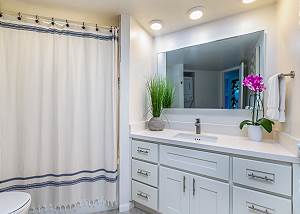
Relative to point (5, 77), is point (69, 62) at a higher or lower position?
higher

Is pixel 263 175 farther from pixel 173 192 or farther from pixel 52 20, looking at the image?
pixel 52 20

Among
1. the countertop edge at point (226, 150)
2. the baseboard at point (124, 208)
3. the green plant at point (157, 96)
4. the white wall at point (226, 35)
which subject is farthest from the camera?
the green plant at point (157, 96)

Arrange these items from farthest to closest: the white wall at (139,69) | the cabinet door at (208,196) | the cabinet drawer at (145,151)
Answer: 1. the white wall at (139,69)
2. the cabinet drawer at (145,151)
3. the cabinet door at (208,196)

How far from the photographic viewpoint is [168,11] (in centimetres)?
214

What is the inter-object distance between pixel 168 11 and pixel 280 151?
5.35ft

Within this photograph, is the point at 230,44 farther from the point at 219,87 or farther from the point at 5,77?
the point at 5,77


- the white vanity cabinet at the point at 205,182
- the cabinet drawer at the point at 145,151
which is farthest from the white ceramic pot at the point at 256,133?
the cabinet drawer at the point at 145,151

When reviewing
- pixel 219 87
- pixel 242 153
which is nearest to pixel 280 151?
pixel 242 153

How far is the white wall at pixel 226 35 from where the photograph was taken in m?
1.94

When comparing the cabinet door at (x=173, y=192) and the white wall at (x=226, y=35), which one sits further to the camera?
the white wall at (x=226, y=35)

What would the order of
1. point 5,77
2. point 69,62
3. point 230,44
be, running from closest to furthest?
point 5,77 → point 69,62 → point 230,44

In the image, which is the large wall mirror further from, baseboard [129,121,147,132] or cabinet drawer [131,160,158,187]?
cabinet drawer [131,160,158,187]

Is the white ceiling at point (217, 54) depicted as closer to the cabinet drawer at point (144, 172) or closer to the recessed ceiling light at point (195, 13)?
the recessed ceiling light at point (195, 13)

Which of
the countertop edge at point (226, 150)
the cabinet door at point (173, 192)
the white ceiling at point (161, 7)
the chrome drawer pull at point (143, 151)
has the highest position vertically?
the white ceiling at point (161, 7)
